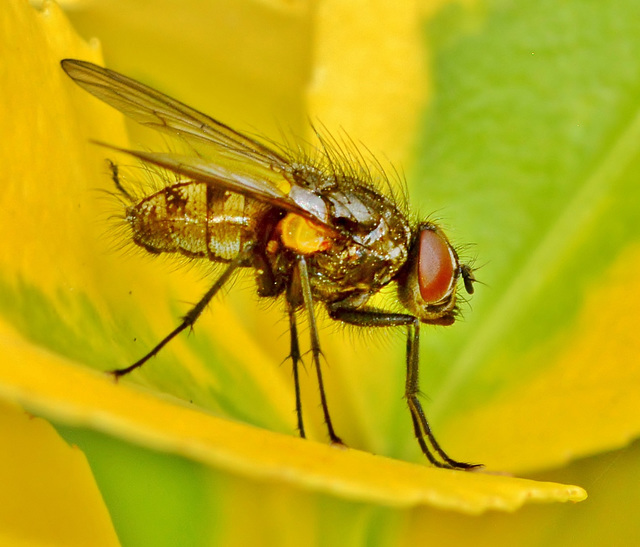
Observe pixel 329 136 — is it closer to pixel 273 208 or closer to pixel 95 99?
pixel 273 208

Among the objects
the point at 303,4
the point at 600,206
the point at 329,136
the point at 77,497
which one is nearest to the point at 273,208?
the point at 329,136

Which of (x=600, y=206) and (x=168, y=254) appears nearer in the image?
(x=600, y=206)

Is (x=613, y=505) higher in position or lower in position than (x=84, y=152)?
lower

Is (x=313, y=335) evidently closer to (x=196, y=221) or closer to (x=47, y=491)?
(x=196, y=221)

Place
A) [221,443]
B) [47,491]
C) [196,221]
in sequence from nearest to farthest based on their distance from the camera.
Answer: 1. [221,443]
2. [47,491]
3. [196,221]

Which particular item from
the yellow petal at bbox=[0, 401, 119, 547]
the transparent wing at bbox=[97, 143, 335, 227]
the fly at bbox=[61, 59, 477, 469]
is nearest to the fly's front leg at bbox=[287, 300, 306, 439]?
the fly at bbox=[61, 59, 477, 469]

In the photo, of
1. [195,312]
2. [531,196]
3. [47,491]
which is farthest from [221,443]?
[531,196]

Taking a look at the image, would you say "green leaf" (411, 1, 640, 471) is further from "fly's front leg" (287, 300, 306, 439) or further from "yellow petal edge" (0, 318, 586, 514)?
"yellow petal edge" (0, 318, 586, 514)

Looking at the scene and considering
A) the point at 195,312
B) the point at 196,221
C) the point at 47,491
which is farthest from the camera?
the point at 196,221
